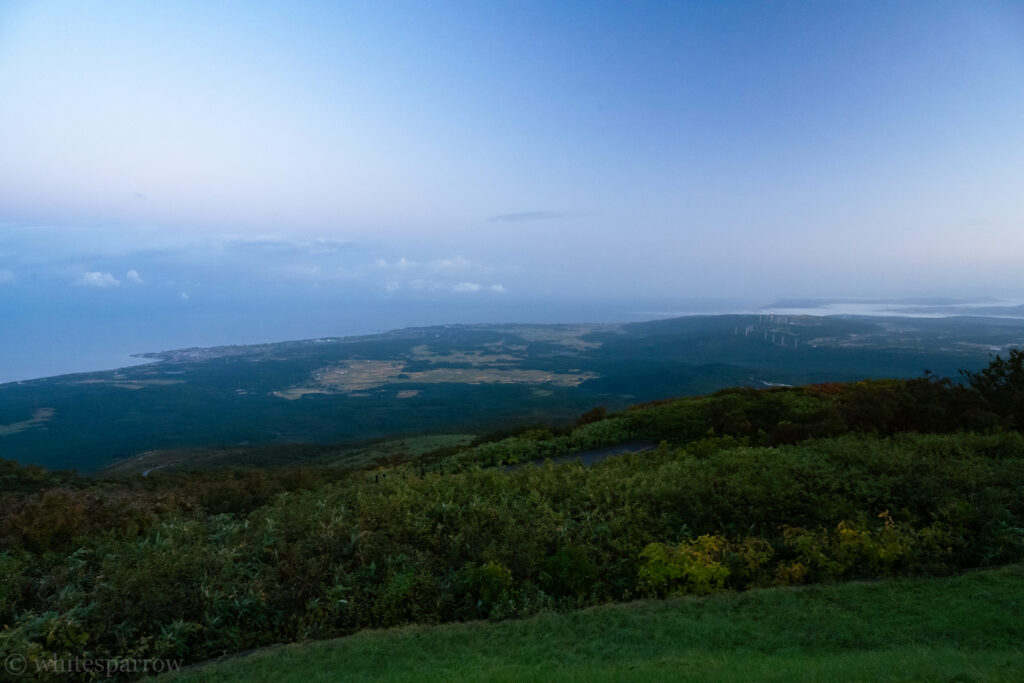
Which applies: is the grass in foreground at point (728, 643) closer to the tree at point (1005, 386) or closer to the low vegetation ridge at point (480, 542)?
the low vegetation ridge at point (480, 542)

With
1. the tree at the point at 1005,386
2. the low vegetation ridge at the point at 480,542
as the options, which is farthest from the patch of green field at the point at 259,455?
the tree at the point at 1005,386

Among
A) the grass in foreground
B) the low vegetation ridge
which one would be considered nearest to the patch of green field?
the low vegetation ridge

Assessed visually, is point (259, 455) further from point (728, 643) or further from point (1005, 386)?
point (1005, 386)

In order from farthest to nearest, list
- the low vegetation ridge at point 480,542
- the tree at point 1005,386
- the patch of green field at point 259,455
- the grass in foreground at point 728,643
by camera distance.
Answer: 1. the patch of green field at point 259,455
2. the tree at point 1005,386
3. the low vegetation ridge at point 480,542
4. the grass in foreground at point 728,643

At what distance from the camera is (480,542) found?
7922 mm

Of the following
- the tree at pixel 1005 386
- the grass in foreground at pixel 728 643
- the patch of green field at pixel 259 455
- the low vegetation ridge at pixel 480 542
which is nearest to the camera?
the grass in foreground at pixel 728 643

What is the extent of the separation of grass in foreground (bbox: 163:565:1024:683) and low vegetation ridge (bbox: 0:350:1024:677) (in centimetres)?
50

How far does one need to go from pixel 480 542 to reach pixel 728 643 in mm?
3741

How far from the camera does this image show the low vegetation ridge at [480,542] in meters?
6.43

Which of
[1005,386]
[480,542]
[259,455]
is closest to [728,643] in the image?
[480,542]

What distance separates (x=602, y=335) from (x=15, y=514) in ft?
570

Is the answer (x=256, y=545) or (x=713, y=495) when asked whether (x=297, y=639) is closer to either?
(x=256, y=545)

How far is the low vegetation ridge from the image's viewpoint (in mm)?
6434

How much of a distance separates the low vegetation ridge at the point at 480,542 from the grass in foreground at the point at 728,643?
0.50 m
